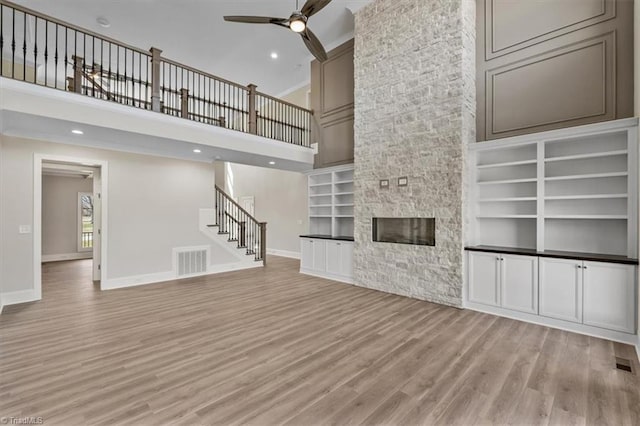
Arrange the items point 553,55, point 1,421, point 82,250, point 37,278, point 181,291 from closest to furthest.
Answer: point 1,421
point 553,55
point 37,278
point 181,291
point 82,250

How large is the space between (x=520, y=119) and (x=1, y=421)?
6349 millimetres

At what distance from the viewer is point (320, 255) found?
658 centimetres

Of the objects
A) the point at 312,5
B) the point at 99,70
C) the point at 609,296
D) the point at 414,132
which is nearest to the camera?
the point at 609,296

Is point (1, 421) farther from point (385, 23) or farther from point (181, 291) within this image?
point (385, 23)

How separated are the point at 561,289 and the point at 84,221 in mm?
12441

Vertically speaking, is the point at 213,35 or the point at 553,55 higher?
the point at 213,35

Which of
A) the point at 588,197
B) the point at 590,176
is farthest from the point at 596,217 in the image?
the point at 590,176

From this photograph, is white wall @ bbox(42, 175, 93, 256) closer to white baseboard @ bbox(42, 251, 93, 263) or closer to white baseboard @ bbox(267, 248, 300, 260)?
white baseboard @ bbox(42, 251, 93, 263)

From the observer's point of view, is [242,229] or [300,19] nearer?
Result: [300,19]

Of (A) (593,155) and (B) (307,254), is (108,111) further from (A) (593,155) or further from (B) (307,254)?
(A) (593,155)

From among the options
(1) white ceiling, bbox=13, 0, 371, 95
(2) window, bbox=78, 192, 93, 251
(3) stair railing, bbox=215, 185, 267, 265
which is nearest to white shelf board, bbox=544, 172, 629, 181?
(1) white ceiling, bbox=13, 0, 371, 95

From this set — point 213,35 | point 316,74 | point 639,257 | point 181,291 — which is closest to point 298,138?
point 316,74

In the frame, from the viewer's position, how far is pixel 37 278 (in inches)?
189

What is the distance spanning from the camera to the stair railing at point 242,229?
763 cm
